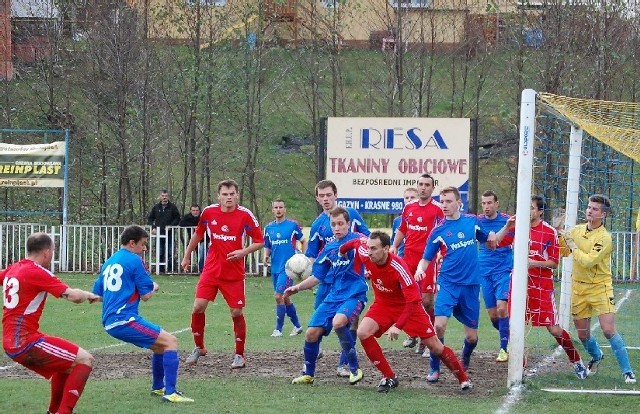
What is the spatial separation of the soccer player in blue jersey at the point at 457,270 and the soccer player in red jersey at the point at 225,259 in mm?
2064

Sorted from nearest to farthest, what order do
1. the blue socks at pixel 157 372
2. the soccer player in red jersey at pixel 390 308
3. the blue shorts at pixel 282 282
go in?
the blue socks at pixel 157 372
the soccer player in red jersey at pixel 390 308
the blue shorts at pixel 282 282

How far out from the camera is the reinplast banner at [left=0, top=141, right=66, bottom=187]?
22.3m

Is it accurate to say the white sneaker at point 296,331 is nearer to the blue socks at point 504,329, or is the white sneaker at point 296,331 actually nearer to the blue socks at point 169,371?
the blue socks at point 504,329

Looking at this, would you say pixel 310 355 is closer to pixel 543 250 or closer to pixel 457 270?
pixel 457 270

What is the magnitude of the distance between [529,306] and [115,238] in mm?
14178

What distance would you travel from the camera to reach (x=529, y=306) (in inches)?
409

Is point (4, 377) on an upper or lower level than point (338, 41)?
lower

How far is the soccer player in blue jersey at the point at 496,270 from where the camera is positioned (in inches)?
437

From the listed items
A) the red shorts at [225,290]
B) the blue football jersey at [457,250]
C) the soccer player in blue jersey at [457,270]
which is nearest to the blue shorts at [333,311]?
the soccer player in blue jersey at [457,270]

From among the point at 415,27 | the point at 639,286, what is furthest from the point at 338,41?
the point at 639,286

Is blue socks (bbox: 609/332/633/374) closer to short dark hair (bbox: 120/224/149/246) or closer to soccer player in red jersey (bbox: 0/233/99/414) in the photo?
short dark hair (bbox: 120/224/149/246)

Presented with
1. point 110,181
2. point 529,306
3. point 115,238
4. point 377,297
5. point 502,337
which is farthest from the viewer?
point 110,181

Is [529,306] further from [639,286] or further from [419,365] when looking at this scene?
[639,286]

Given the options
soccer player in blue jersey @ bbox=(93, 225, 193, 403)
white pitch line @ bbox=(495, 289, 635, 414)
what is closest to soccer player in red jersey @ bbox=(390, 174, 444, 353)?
white pitch line @ bbox=(495, 289, 635, 414)
